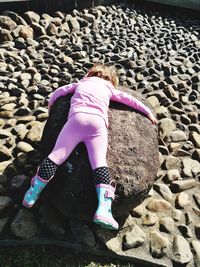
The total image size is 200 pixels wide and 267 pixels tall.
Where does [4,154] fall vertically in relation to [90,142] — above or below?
below

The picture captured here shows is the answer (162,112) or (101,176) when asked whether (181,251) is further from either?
(162,112)

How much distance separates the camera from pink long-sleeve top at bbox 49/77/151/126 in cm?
346

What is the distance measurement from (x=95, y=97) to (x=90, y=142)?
473 mm

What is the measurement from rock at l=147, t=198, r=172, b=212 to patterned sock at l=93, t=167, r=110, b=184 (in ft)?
2.93

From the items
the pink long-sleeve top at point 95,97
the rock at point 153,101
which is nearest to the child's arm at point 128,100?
the pink long-sleeve top at point 95,97

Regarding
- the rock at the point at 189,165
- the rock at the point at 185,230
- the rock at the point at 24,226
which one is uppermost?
the rock at the point at 189,165

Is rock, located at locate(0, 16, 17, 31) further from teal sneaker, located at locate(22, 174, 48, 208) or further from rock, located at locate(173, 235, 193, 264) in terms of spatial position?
rock, located at locate(173, 235, 193, 264)

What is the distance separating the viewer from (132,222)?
12.1 ft

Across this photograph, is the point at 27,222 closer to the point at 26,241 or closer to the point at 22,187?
the point at 26,241

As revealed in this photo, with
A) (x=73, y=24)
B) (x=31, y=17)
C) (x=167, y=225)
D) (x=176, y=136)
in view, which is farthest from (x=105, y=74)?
(x=73, y=24)

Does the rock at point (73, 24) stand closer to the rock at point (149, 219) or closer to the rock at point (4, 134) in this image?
the rock at point (4, 134)

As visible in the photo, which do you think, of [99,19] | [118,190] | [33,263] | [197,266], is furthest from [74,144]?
[99,19]

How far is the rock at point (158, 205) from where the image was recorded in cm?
386

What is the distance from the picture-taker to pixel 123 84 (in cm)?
577
